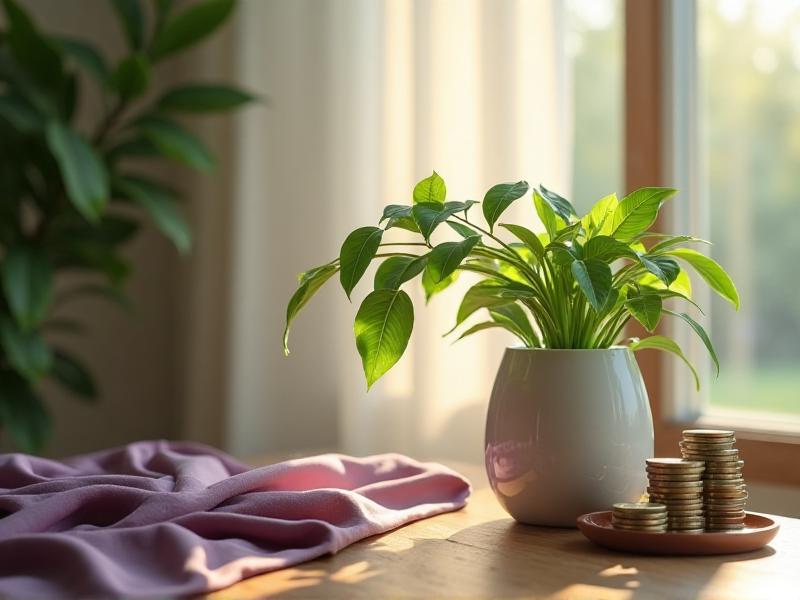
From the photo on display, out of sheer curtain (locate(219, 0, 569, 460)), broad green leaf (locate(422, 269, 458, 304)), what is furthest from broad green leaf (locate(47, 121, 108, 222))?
broad green leaf (locate(422, 269, 458, 304))

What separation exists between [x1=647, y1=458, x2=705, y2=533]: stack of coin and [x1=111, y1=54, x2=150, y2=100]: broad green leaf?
177 cm

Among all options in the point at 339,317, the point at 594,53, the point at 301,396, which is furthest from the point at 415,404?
the point at 594,53

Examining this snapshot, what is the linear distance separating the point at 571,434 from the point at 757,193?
9.82 m

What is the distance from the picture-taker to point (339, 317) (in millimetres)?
2320

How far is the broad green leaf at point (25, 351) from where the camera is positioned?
2.35 metres

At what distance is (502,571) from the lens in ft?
3.11

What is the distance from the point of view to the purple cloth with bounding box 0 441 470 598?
2.83ft

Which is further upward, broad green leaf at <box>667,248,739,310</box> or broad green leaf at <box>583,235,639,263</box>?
broad green leaf at <box>583,235,639,263</box>

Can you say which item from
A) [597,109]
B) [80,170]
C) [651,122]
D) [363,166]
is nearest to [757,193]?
[597,109]

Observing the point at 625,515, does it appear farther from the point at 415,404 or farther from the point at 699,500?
the point at 415,404

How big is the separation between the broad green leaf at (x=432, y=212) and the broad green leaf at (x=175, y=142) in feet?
5.00

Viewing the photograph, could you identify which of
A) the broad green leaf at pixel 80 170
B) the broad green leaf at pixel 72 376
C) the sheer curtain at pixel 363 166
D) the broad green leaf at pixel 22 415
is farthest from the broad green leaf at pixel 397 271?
the broad green leaf at pixel 72 376

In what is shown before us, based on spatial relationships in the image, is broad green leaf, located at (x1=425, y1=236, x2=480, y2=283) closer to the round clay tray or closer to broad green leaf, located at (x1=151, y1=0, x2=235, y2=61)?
the round clay tray

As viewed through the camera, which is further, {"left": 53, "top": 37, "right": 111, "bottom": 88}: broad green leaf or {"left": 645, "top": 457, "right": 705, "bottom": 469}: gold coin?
{"left": 53, "top": 37, "right": 111, "bottom": 88}: broad green leaf
